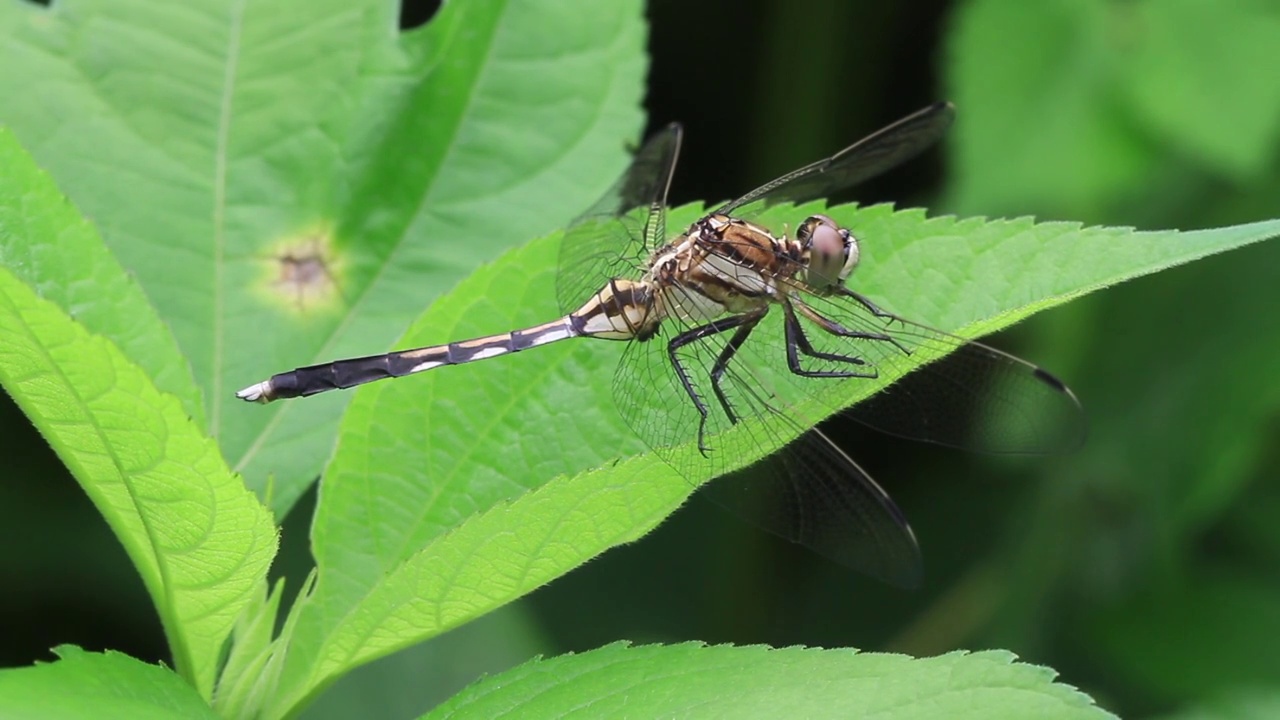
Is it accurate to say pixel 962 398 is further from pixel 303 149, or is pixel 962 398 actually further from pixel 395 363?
pixel 303 149

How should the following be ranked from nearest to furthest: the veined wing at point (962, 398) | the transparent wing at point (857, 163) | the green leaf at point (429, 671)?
1. the veined wing at point (962, 398)
2. the transparent wing at point (857, 163)
3. the green leaf at point (429, 671)

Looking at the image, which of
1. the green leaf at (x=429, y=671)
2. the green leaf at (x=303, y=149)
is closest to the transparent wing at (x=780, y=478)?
the green leaf at (x=303, y=149)

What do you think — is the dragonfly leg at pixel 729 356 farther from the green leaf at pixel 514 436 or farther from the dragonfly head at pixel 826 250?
the green leaf at pixel 514 436

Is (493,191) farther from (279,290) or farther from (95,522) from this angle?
(95,522)

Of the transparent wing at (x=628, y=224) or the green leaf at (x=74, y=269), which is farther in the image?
the transparent wing at (x=628, y=224)

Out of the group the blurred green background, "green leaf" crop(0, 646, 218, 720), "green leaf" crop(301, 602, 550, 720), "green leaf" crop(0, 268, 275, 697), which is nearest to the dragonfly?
"green leaf" crop(0, 268, 275, 697)

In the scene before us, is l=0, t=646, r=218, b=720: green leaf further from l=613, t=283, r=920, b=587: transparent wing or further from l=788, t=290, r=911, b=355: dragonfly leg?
l=788, t=290, r=911, b=355: dragonfly leg

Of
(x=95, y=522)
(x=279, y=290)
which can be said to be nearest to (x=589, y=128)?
(x=279, y=290)
